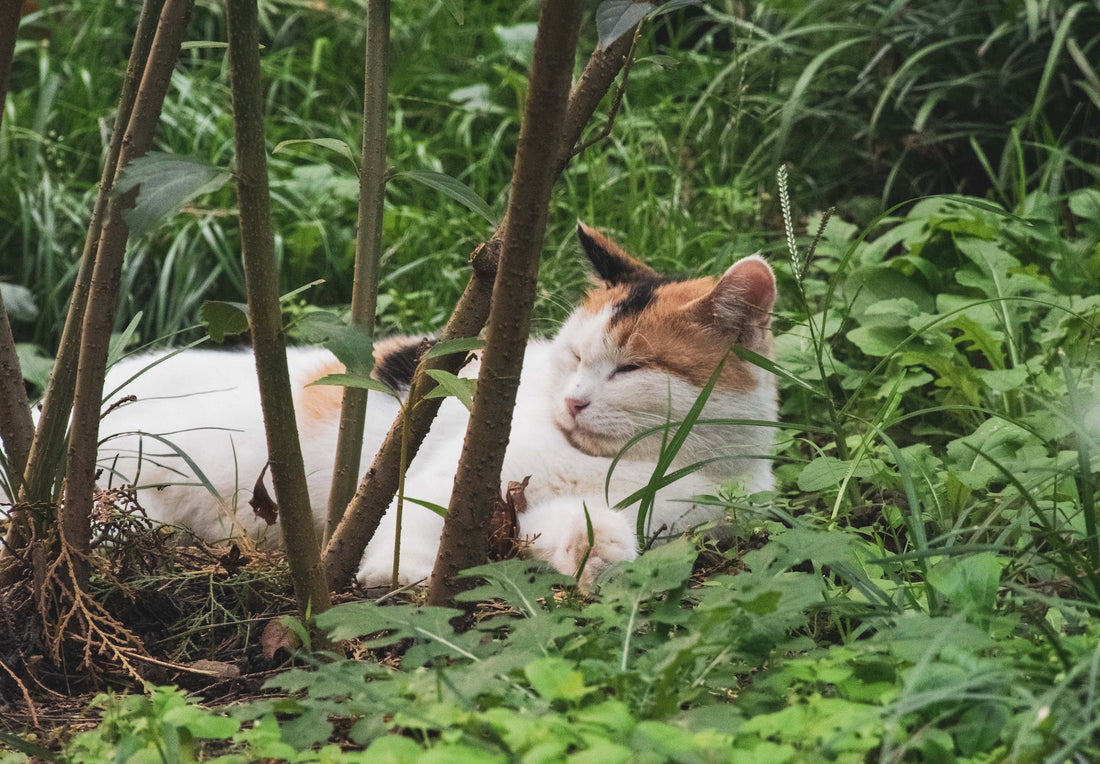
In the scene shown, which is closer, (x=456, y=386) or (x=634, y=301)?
(x=456, y=386)

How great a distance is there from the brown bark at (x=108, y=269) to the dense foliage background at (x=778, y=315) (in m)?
0.29

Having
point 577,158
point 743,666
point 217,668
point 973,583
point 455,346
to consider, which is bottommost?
point 217,668

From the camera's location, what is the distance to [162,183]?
1123 mm

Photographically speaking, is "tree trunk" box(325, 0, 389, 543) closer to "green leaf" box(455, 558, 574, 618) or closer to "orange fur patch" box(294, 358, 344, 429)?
"green leaf" box(455, 558, 574, 618)

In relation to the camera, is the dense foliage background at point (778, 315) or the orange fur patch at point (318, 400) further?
the orange fur patch at point (318, 400)

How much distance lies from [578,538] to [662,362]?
61 centimetres

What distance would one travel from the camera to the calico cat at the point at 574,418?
6.91 ft

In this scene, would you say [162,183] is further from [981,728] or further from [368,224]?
[981,728]

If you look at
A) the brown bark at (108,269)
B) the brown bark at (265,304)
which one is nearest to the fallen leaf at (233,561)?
the brown bark at (108,269)

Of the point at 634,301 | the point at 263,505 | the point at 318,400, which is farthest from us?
the point at 318,400

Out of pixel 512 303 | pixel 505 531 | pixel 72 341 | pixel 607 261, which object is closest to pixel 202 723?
pixel 512 303

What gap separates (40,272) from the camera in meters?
3.69

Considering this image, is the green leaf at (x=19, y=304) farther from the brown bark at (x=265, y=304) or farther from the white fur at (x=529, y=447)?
the brown bark at (x=265, y=304)

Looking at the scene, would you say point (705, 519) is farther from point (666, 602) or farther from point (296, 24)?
point (296, 24)
